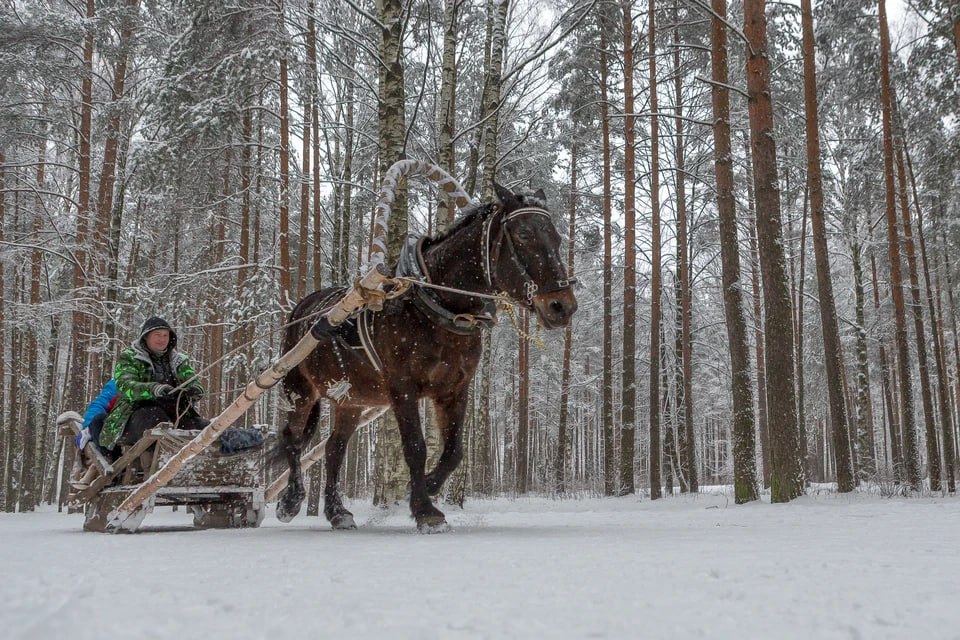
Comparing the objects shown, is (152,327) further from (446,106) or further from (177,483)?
(446,106)

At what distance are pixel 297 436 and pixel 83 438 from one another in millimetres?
1758

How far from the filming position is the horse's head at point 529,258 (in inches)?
168

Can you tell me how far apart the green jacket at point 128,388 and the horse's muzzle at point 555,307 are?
3.39m

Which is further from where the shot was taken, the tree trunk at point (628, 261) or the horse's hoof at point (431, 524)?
the tree trunk at point (628, 261)

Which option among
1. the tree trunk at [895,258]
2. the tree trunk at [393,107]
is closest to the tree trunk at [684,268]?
the tree trunk at [895,258]

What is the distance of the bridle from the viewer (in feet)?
14.0

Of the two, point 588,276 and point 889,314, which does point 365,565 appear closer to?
point 588,276

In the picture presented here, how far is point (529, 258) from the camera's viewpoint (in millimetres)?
4375

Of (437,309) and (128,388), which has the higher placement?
(437,309)

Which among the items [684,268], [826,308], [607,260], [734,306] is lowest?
[734,306]

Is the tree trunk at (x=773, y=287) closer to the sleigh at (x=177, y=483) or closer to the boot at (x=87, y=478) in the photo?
the sleigh at (x=177, y=483)

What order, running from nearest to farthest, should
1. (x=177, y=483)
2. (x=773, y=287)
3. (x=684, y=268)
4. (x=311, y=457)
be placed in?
(x=177, y=483) < (x=311, y=457) < (x=773, y=287) < (x=684, y=268)

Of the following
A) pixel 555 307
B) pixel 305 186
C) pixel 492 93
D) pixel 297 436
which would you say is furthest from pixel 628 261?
pixel 555 307

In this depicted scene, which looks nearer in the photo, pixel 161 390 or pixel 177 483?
pixel 177 483
